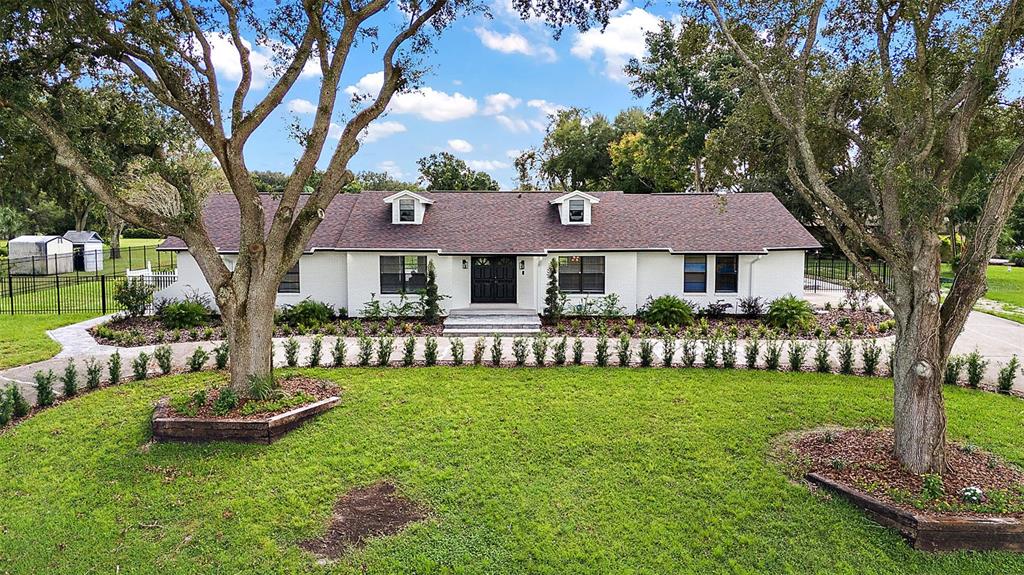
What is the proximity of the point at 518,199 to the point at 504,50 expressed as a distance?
8.38 meters

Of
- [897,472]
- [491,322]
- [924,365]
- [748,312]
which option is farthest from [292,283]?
[924,365]

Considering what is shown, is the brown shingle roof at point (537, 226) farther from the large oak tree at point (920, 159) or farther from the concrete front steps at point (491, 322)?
the large oak tree at point (920, 159)

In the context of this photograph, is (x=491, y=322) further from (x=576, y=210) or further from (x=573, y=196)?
(x=573, y=196)

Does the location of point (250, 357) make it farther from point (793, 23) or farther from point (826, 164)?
point (826, 164)

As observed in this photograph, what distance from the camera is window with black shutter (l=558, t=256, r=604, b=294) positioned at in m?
18.7

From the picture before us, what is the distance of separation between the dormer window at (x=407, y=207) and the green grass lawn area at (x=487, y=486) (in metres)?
10.2

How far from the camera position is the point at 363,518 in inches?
229

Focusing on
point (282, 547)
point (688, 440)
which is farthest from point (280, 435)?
point (688, 440)

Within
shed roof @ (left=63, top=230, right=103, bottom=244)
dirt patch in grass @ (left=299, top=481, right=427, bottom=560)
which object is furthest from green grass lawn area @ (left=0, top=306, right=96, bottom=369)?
shed roof @ (left=63, top=230, right=103, bottom=244)

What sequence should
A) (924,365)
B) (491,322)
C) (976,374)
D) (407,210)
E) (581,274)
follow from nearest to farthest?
(924,365) → (976,374) → (491,322) → (581,274) → (407,210)

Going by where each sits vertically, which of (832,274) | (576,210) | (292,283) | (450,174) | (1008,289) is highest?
(450,174)

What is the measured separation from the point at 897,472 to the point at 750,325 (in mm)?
10840

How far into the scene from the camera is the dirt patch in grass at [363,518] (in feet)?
17.6

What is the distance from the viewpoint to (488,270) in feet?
62.3
